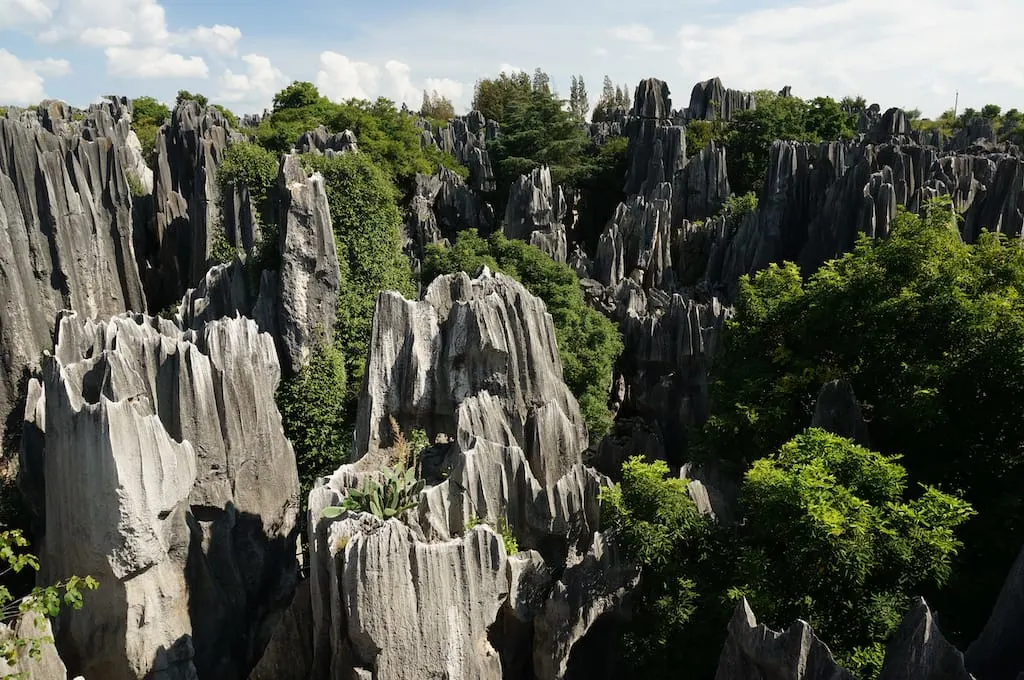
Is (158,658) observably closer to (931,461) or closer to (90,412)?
(90,412)

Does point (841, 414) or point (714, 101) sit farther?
point (714, 101)

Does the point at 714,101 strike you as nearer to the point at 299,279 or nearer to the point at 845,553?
the point at 299,279

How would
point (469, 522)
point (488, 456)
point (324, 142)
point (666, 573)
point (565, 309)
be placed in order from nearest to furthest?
point (666, 573)
point (469, 522)
point (488, 456)
point (565, 309)
point (324, 142)

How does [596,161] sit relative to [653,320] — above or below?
above

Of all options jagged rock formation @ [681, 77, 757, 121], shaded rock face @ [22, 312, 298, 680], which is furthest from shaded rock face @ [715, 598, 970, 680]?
jagged rock formation @ [681, 77, 757, 121]

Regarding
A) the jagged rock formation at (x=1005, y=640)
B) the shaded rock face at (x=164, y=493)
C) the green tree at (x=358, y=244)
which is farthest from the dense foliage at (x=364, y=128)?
the jagged rock formation at (x=1005, y=640)

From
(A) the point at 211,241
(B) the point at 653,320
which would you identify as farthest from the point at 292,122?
(B) the point at 653,320

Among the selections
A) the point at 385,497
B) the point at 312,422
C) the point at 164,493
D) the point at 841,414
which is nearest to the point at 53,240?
the point at 312,422
